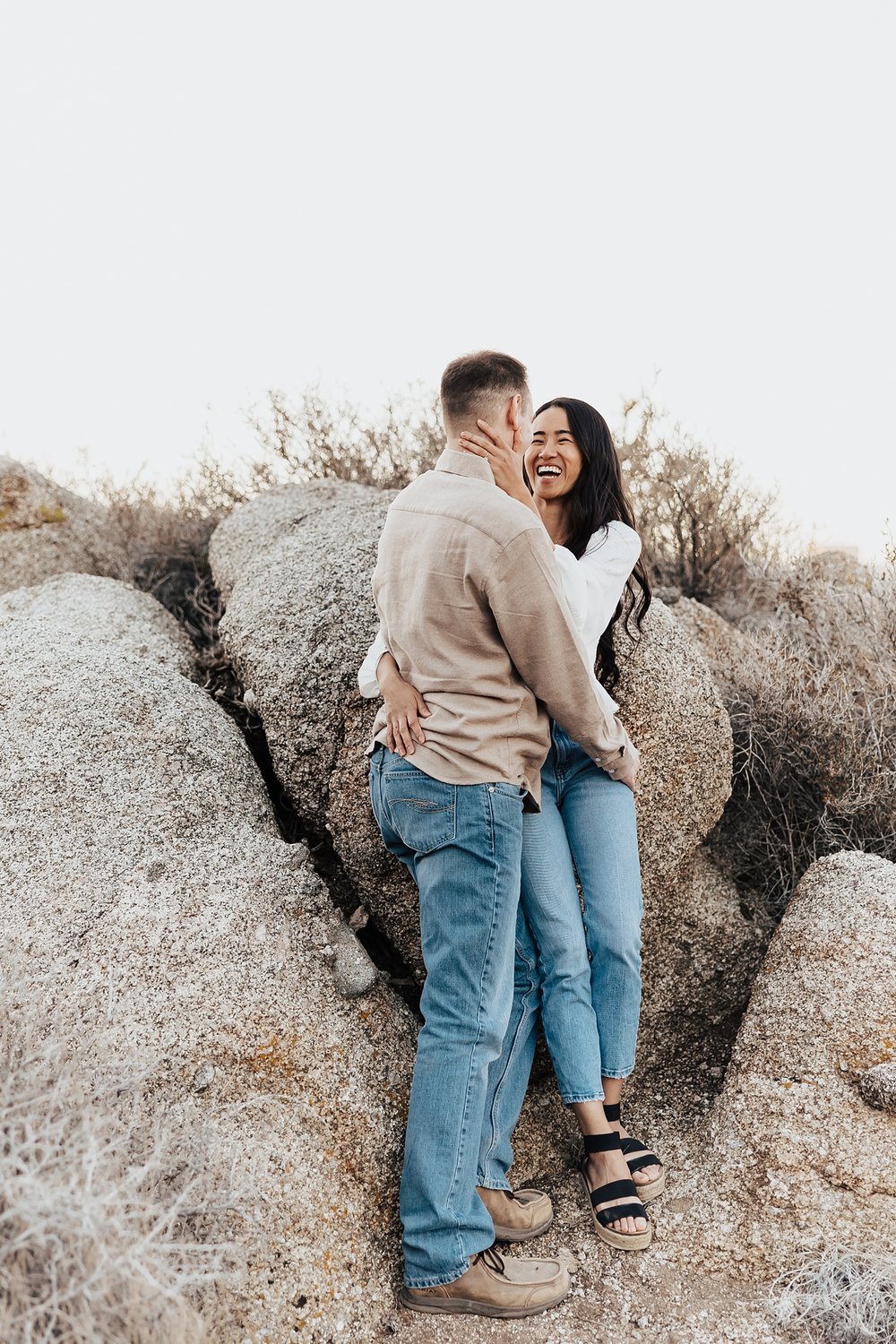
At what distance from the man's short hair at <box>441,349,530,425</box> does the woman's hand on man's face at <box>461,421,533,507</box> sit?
0.05m

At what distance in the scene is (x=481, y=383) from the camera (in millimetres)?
2508

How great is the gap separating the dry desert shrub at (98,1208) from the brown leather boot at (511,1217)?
0.79m

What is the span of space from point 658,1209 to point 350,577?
7.99 feet

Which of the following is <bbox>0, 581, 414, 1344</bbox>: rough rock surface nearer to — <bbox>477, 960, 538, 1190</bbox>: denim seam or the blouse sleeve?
<bbox>477, 960, 538, 1190</bbox>: denim seam

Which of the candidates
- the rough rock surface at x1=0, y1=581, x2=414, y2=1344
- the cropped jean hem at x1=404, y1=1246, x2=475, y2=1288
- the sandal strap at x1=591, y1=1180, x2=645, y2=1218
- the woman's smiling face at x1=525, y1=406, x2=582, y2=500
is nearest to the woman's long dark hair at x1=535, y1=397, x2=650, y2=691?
the woman's smiling face at x1=525, y1=406, x2=582, y2=500

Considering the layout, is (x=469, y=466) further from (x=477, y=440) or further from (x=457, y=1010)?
(x=457, y=1010)

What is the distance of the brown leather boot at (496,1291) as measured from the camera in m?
2.39

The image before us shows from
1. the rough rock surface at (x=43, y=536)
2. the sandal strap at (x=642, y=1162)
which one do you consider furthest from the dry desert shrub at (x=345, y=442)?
the sandal strap at (x=642, y=1162)

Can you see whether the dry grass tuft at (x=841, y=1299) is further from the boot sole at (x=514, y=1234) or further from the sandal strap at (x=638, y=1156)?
the boot sole at (x=514, y=1234)

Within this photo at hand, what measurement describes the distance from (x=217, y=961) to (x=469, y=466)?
62.3 inches

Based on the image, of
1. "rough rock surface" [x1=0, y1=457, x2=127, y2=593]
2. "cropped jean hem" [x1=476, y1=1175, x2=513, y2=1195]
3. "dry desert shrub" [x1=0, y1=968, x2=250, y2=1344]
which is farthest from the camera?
"rough rock surface" [x1=0, y1=457, x2=127, y2=593]

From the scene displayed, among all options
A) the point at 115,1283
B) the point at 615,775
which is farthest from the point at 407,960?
the point at 115,1283

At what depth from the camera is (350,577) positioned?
3734 mm

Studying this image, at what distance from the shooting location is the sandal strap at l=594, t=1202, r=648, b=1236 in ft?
8.82
